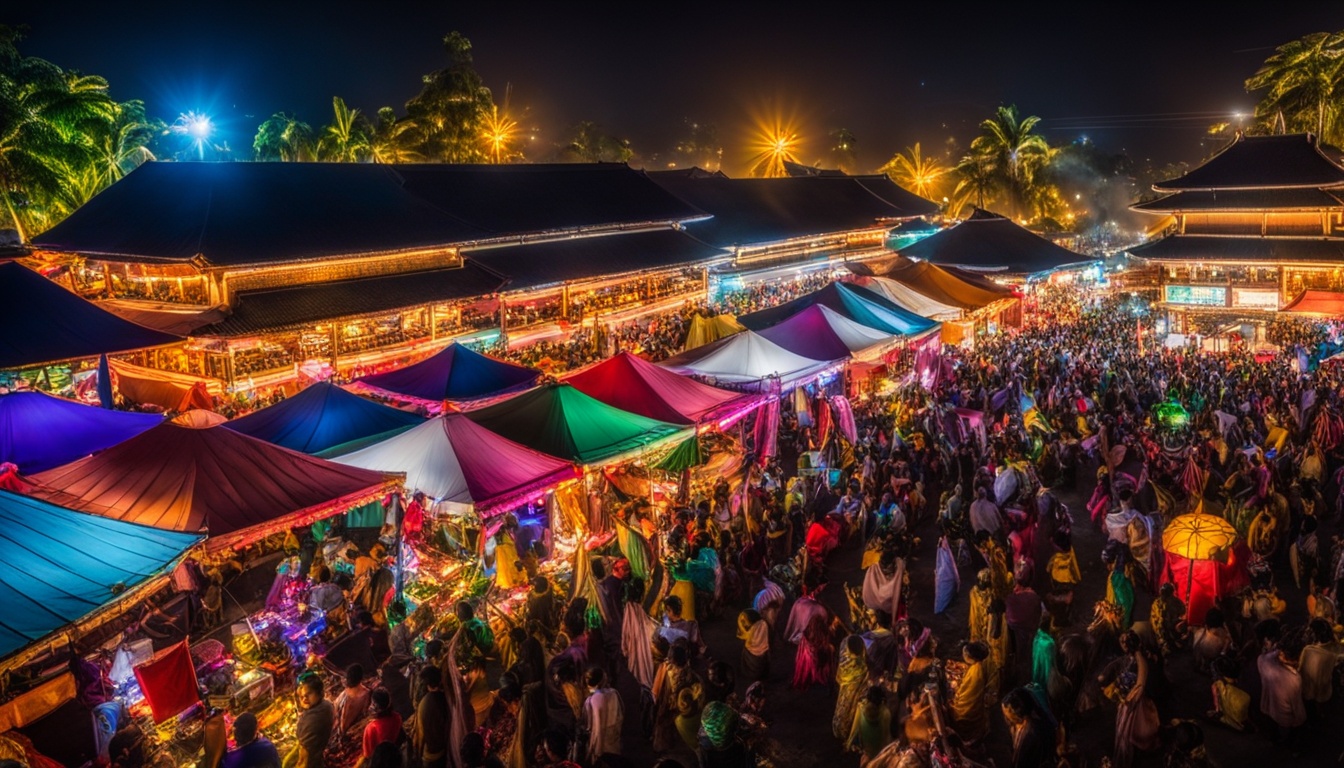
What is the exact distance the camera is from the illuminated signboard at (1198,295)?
30562 mm

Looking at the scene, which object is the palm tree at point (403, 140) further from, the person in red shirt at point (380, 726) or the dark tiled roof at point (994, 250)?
the person in red shirt at point (380, 726)

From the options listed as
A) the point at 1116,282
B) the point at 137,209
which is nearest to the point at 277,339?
the point at 137,209

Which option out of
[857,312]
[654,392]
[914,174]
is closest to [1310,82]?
[857,312]

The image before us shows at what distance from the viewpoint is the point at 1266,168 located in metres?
30.4

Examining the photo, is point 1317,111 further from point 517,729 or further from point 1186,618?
point 517,729

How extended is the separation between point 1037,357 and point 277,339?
57.6ft

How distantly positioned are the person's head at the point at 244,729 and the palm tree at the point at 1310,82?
163 ft

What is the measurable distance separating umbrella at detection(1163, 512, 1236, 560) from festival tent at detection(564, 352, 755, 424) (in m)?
6.25

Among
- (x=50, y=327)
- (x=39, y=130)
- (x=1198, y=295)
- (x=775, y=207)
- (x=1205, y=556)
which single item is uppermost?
(x=39, y=130)

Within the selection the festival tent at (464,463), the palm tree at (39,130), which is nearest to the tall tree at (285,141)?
the palm tree at (39,130)

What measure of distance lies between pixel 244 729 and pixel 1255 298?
3389 cm

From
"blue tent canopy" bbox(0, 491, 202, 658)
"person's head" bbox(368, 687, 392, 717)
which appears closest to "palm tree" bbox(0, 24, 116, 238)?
"blue tent canopy" bbox(0, 491, 202, 658)

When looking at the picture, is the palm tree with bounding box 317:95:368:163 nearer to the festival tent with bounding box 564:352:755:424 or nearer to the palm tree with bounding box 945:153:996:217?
the palm tree with bounding box 945:153:996:217

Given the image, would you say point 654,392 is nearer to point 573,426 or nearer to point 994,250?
point 573,426
